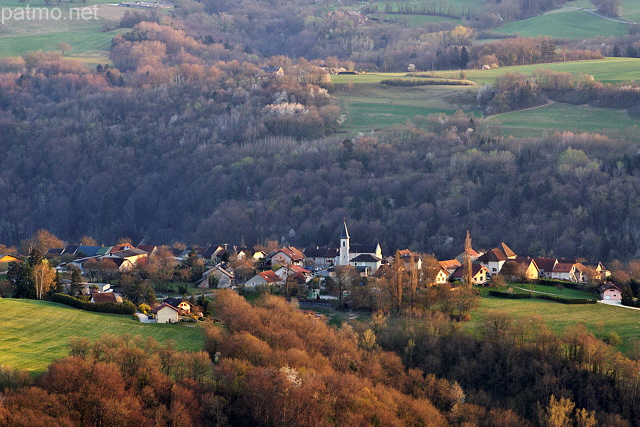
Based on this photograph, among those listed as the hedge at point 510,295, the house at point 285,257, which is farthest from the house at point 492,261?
the house at point 285,257

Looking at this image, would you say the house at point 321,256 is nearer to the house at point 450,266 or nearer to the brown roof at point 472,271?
the house at point 450,266

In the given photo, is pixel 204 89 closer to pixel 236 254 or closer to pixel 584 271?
pixel 236 254

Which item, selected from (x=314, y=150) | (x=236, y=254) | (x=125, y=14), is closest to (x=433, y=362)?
(x=236, y=254)

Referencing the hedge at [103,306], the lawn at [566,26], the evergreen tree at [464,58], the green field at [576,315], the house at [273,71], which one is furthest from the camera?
the lawn at [566,26]

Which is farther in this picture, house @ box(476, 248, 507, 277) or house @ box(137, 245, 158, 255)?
house @ box(137, 245, 158, 255)

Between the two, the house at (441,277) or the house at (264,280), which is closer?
the house at (441,277)

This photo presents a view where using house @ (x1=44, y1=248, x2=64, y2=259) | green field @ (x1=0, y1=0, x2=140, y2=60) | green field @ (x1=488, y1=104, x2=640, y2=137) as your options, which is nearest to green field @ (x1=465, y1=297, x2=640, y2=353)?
house @ (x1=44, y1=248, x2=64, y2=259)

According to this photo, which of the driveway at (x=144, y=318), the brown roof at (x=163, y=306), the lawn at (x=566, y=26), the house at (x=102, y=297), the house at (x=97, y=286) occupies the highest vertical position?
the lawn at (x=566, y=26)

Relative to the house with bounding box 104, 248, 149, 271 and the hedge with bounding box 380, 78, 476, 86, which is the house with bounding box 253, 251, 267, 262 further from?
the hedge with bounding box 380, 78, 476, 86
